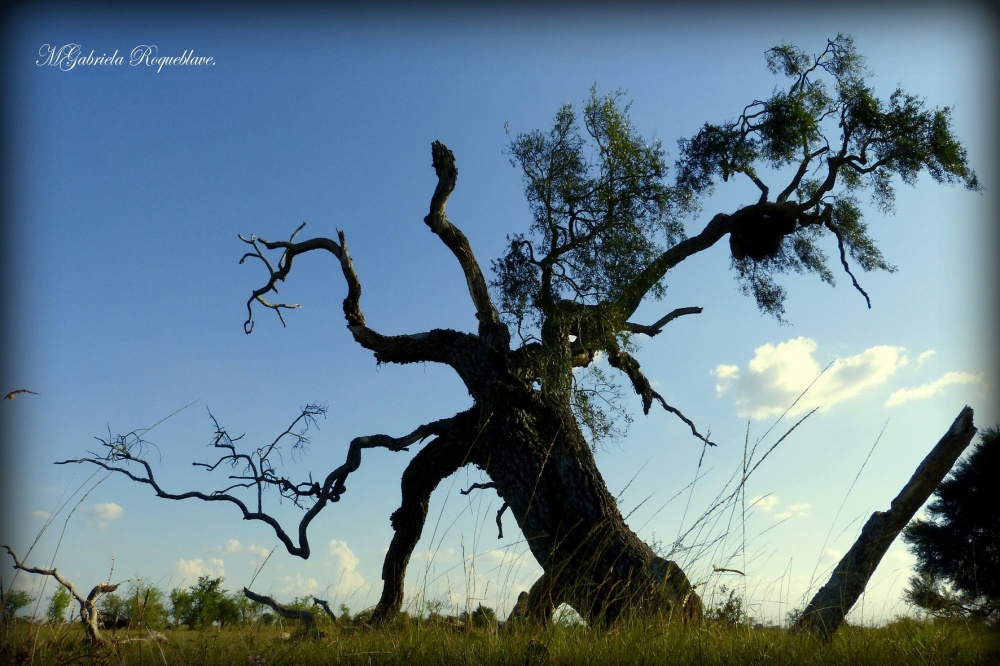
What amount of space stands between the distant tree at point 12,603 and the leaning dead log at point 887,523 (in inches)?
176

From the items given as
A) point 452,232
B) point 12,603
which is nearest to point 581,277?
point 452,232

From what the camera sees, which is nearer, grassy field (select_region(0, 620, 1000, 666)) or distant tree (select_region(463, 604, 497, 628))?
grassy field (select_region(0, 620, 1000, 666))

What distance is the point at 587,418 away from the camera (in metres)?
8.87

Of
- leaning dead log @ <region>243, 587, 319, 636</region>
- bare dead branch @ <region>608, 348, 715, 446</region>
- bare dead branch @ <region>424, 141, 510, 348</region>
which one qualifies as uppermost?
bare dead branch @ <region>424, 141, 510, 348</region>

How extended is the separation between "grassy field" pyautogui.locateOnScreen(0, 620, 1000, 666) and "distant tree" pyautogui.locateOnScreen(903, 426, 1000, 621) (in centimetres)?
833

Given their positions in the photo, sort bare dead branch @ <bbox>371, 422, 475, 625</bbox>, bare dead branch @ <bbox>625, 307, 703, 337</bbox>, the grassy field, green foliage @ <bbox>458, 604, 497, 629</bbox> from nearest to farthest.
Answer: the grassy field < green foliage @ <bbox>458, 604, 497, 629</bbox> < bare dead branch @ <bbox>371, 422, 475, 625</bbox> < bare dead branch @ <bbox>625, 307, 703, 337</bbox>

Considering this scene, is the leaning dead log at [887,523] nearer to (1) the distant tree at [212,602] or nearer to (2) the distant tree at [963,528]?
(1) the distant tree at [212,602]

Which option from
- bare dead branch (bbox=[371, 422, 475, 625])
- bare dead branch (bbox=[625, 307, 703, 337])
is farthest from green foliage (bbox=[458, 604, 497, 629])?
bare dead branch (bbox=[625, 307, 703, 337])

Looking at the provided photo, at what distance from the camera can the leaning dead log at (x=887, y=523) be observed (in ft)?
15.7

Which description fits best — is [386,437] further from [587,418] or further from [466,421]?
[587,418]

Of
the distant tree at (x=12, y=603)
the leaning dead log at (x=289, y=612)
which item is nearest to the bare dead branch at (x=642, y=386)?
the leaning dead log at (x=289, y=612)

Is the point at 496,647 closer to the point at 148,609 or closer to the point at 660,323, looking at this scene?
the point at 148,609

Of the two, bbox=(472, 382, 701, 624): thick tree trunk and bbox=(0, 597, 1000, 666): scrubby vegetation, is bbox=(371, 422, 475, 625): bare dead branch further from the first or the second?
bbox=(0, 597, 1000, 666): scrubby vegetation

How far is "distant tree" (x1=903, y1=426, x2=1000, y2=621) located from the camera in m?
11.2
